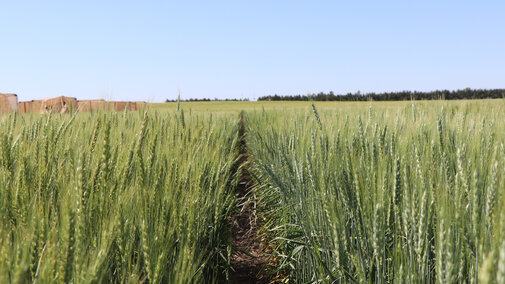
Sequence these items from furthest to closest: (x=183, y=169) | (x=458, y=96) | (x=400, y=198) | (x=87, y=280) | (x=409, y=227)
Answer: (x=458, y=96) < (x=183, y=169) < (x=400, y=198) < (x=409, y=227) < (x=87, y=280)

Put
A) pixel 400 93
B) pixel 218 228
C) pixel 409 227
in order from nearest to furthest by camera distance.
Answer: pixel 409 227
pixel 218 228
pixel 400 93

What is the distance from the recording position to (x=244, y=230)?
297 cm

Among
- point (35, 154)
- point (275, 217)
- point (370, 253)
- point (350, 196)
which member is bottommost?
point (275, 217)

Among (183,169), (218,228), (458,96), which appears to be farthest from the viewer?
(458,96)

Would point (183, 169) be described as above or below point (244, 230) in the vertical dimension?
above

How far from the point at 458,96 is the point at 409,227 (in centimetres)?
4026

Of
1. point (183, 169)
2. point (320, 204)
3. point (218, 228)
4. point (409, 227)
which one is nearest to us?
point (409, 227)

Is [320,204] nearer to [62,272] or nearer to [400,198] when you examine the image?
[400,198]

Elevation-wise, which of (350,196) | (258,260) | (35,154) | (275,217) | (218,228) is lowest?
(258,260)

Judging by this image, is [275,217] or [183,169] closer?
[183,169]

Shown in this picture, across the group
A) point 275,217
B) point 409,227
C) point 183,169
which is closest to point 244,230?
point 275,217

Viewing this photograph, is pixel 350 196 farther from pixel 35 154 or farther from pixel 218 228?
pixel 35 154

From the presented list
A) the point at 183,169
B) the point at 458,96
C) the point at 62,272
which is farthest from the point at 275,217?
the point at 458,96

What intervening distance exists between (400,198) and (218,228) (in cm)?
95
